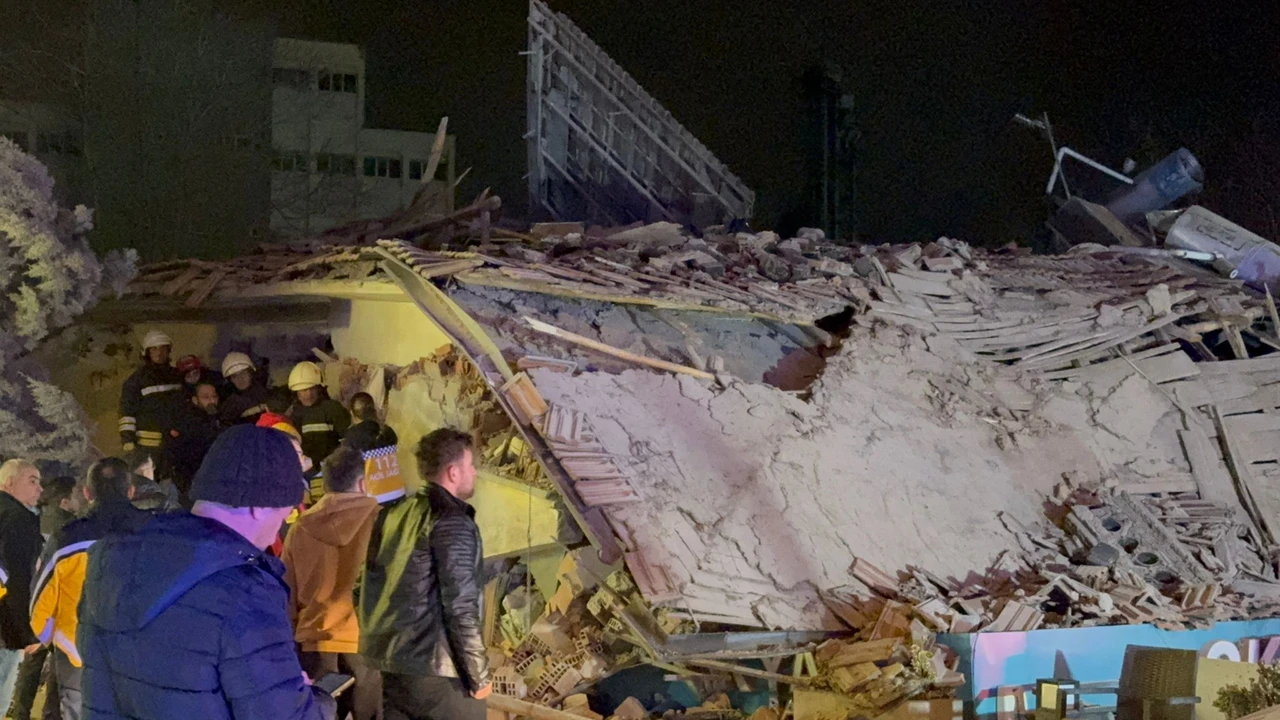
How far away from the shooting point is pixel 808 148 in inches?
800

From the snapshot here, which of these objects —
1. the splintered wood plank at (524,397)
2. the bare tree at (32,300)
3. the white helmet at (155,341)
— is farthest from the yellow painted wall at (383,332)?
the bare tree at (32,300)

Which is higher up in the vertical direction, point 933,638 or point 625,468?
point 625,468

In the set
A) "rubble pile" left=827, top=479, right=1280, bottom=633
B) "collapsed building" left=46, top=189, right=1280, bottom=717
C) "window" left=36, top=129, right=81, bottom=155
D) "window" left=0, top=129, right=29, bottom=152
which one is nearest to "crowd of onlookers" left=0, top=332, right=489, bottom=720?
"collapsed building" left=46, top=189, right=1280, bottom=717

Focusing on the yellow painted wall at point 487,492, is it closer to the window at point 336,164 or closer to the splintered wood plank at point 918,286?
the splintered wood plank at point 918,286

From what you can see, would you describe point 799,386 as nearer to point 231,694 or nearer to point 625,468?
point 625,468

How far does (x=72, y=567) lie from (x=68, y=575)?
0.13 feet

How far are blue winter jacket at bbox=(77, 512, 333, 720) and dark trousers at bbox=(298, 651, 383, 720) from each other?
2.22m

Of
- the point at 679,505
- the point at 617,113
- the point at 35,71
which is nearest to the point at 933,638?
the point at 679,505

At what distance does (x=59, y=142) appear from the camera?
15062 millimetres

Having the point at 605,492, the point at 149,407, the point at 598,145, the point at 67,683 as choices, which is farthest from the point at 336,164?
the point at 67,683

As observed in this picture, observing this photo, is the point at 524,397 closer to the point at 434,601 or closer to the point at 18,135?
the point at 434,601

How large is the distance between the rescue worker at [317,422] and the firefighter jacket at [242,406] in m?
0.30

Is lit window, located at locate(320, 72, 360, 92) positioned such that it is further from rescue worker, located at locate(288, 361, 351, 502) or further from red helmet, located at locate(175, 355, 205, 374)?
rescue worker, located at locate(288, 361, 351, 502)

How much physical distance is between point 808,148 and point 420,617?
1709 centimetres
